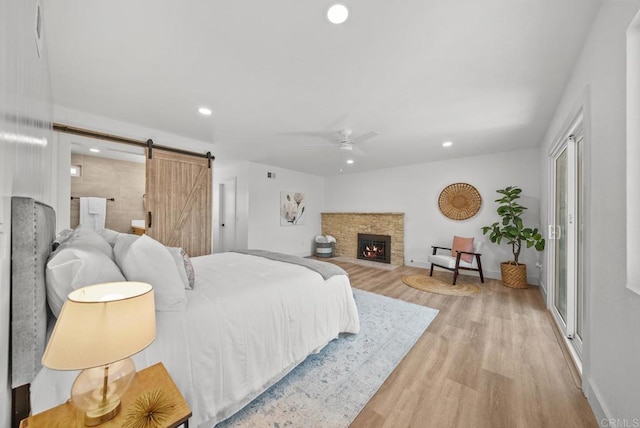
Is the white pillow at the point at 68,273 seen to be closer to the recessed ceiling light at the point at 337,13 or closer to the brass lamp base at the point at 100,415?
the brass lamp base at the point at 100,415

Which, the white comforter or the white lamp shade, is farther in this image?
the white comforter

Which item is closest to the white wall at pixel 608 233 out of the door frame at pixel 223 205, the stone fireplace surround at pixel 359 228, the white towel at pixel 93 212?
the stone fireplace surround at pixel 359 228

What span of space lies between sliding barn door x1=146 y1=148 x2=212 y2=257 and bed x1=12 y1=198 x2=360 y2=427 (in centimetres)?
167

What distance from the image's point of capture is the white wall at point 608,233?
1107 mm

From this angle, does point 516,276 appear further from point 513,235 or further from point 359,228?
point 359,228

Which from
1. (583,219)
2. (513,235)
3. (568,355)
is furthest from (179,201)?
(513,235)

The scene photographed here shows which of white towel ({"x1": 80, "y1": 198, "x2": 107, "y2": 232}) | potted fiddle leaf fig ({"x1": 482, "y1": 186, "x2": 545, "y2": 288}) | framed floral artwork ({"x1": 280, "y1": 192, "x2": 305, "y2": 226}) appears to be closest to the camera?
potted fiddle leaf fig ({"x1": 482, "y1": 186, "x2": 545, "y2": 288})

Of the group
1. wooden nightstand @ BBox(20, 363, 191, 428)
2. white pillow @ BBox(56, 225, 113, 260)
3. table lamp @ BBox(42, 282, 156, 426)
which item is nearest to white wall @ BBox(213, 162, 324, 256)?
white pillow @ BBox(56, 225, 113, 260)

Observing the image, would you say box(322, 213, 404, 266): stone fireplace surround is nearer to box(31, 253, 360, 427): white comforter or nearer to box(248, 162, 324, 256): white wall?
box(248, 162, 324, 256): white wall

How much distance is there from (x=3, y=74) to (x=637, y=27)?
252cm

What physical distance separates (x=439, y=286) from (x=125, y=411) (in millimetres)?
4034

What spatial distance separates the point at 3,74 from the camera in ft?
2.32

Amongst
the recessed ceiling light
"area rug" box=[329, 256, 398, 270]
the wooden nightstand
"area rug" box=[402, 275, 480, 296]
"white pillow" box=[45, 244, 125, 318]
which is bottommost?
"area rug" box=[402, 275, 480, 296]

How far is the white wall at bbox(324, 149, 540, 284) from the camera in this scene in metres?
4.09
